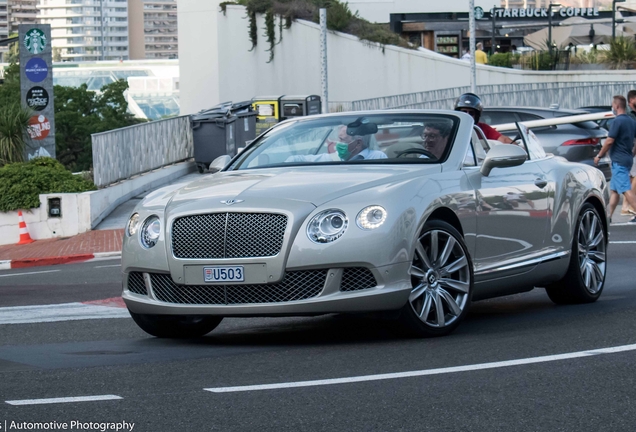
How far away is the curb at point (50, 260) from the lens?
57.0 feet

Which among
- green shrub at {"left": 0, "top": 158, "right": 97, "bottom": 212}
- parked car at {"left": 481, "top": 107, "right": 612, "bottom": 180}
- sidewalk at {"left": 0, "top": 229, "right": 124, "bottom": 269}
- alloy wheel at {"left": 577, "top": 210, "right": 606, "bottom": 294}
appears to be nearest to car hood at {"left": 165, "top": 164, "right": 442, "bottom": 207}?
alloy wheel at {"left": 577, "top": 210, "right": 606, "bottom": 294}

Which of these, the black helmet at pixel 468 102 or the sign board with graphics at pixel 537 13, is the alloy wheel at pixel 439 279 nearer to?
the black helmet at pixel 468 102

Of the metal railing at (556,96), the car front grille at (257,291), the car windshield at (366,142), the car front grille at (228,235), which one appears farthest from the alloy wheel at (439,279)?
the metal railing at (556,96)

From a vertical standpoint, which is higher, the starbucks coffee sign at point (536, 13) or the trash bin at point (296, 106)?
the starbucks coffee sign at point (536, 13)

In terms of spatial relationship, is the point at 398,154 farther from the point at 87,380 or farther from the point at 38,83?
the point at 38,83

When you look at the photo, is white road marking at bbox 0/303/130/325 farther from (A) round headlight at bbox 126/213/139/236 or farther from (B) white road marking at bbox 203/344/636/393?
(B) white road marking at bbox 203/344/636/393

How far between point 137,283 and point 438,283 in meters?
1.89

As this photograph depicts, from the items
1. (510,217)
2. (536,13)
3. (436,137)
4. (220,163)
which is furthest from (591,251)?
(536,13)

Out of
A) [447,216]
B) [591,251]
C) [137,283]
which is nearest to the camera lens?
[137,283]

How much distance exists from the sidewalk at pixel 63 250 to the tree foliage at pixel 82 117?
1992 inches

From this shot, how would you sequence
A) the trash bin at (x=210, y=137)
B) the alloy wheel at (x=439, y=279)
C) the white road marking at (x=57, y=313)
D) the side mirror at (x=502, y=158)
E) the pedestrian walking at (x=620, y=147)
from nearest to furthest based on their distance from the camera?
the alloy wheel at (x=439, y=279)
the side mirror at (x=502, y=158)
the white road marking at (x=57, y=313)
the pedestrian walking at (x=620, y=147)
the trash bin at (x=210, y=137)

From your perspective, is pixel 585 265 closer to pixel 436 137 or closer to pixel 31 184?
pixel 436 137

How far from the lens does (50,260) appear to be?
17.4 meters

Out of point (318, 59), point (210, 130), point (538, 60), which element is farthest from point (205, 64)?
point (210, 130)
